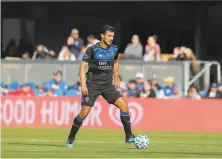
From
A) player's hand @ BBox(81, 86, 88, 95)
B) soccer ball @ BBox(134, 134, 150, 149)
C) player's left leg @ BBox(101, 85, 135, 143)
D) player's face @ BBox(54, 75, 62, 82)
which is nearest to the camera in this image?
soccer ball @ BBox(134, 134, 150, 149)

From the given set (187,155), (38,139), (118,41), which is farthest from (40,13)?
(187,155)

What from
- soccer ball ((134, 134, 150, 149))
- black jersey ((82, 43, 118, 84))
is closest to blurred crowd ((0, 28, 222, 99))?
black jersey ((82, 43, 118, 84))

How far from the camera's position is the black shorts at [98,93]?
16516 mm

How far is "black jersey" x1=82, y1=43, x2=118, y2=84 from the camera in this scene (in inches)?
645

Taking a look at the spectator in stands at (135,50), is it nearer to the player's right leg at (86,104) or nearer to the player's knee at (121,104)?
the player's knee at (121,104)

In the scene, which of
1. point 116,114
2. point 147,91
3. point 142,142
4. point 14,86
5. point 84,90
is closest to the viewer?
point 142,142

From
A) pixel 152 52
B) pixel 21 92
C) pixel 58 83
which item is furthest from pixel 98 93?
pixel 152 52

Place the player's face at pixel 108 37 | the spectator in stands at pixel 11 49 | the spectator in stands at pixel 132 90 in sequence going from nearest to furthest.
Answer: the player's face at pixel 108 37, the spectator in stands at pixel 132 90, the spectator in stands at pixel 11 49

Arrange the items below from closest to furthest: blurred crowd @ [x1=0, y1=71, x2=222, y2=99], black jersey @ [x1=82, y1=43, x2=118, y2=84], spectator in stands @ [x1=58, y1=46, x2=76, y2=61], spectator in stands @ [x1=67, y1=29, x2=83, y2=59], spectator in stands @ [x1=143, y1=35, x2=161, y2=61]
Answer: black jersey @ [x1=82, y1=43, x2=118, y2=84]
blurred crowd @ [x1=0, y1=71, x2=222, y2=99]
spectator in stands @ [x1=143, y1=35, x2=161, y2=61]
spectator in stands @ [x1=58, y1=46, x2=76, y2=61]
spectator in stands @ [x1=67, y1=29, x2=83, y2=59]

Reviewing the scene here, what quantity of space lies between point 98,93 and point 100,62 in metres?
0.61

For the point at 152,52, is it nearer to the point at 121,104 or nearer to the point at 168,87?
the point at 168,87

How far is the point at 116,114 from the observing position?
Result: 24422 mm

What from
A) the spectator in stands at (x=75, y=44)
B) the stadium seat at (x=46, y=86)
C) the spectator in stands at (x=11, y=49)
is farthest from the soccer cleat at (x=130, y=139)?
the spectator in stands at (x=11, y=49)

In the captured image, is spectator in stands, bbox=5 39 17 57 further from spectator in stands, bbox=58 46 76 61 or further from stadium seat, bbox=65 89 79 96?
stadium seat, bbox=65 89 79 96
